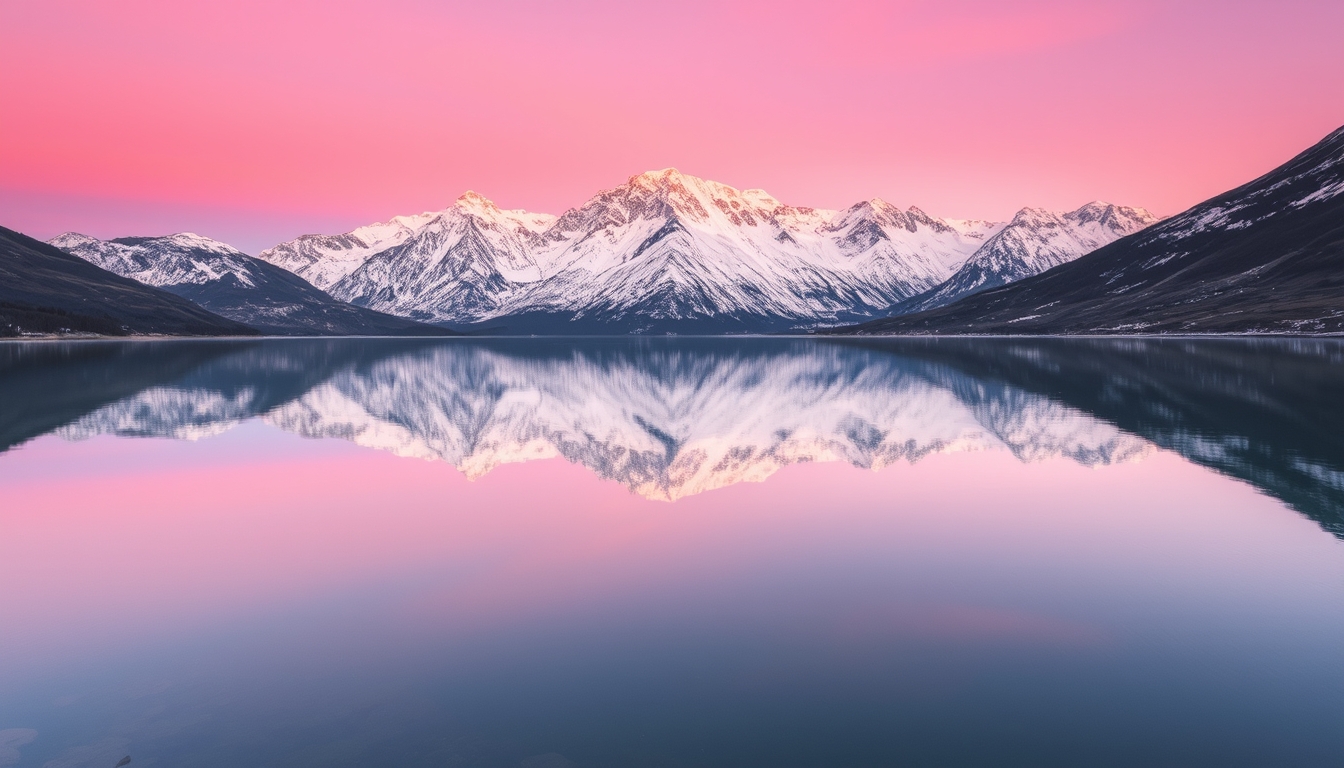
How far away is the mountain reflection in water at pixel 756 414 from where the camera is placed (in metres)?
42.6

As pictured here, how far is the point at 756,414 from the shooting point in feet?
217

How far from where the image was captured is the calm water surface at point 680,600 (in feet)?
44.7

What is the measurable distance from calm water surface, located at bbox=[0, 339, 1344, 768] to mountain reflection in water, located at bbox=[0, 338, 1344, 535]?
2.26 ft

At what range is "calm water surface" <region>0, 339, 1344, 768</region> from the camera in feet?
44.7

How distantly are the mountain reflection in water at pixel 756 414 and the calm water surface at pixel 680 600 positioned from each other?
69cm

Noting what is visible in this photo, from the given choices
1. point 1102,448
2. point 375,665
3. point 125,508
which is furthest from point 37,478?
point 1102,448

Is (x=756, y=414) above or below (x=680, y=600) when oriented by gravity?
above

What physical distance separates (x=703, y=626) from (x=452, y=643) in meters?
5.65

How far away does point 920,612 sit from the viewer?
63.6 feet

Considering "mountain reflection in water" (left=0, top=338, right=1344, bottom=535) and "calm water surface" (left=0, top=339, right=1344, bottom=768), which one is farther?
"mountain reflection in water" (left=0, top=338, right=1344, bottom=535)

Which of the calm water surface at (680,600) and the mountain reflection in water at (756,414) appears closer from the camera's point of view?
the calm water surface at (680,600)

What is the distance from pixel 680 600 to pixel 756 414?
152ft

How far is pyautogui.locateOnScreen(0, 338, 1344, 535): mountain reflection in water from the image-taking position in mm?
42625

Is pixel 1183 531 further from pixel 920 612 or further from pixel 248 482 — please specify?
pixel 248 482
